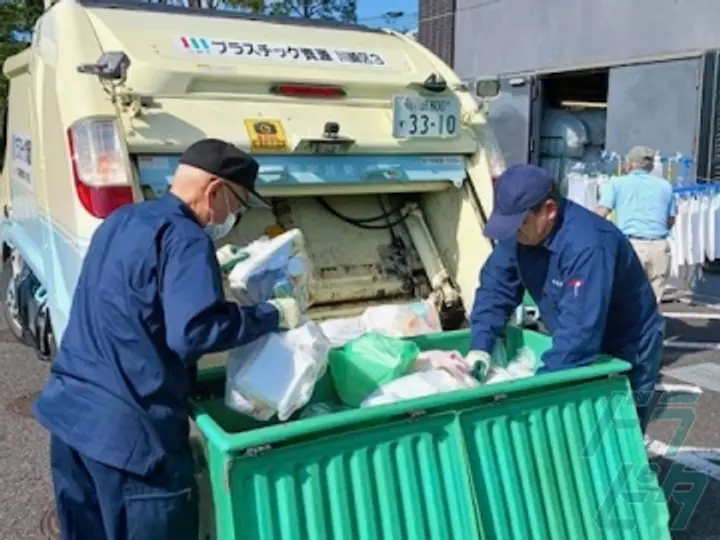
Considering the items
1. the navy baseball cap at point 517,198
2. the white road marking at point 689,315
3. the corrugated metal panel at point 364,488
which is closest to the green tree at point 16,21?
the white road marking at point 689,315

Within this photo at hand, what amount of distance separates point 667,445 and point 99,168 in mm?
3235

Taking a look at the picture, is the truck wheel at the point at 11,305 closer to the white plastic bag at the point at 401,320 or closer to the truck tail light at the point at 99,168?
the truck tail light at the point at 99,168

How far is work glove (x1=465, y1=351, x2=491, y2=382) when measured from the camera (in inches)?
115

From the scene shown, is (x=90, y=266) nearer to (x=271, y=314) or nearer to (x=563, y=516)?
(x=271, y=314)

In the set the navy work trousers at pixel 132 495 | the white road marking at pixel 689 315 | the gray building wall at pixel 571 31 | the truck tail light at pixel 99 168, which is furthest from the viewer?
the gray building wall at pixel 571 31

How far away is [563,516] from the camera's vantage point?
2.52m

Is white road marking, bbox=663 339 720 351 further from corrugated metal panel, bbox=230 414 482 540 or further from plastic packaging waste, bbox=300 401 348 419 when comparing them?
corrugated metal panel, bbox=230 414 482 540

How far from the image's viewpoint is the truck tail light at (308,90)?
13.3 feet

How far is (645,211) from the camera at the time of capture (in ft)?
20.0

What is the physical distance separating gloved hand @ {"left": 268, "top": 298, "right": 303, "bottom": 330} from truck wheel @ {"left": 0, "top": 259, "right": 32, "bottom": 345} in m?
3.59

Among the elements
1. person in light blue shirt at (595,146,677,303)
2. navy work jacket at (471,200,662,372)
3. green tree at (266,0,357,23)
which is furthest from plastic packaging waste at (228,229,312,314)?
green tree at (266,0,357,23)

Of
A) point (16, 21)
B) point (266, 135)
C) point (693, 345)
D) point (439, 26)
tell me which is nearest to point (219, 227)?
point (266, 135)

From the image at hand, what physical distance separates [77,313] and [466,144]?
265cm

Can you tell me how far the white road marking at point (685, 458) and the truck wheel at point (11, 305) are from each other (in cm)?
422
